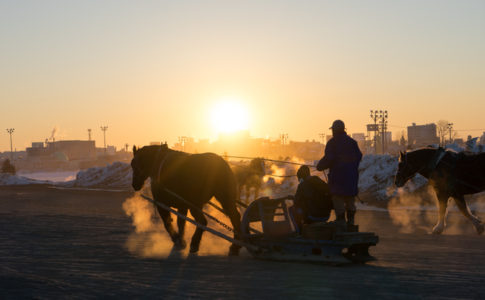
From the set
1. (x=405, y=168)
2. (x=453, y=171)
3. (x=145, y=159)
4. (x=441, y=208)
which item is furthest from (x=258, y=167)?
(x=145, y=159)

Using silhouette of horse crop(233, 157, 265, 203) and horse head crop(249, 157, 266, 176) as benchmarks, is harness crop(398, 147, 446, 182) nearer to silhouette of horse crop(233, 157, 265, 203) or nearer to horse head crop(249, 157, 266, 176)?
silhouette of horse crop(233, 157, 265, 203)

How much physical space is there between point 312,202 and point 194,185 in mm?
2485

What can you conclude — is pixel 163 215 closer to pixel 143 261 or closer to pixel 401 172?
pixel 143 261

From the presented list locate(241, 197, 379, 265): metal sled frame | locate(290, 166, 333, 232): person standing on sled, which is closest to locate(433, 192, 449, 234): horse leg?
locate(241, 197, 379, 265): metal sled frame

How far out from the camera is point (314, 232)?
9914mm

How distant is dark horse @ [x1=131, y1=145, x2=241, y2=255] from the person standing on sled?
1.47 metres

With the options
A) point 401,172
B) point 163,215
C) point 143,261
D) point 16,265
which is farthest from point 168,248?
point 401,172

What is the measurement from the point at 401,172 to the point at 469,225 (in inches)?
189

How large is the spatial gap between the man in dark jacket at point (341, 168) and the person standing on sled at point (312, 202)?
0.30 metres

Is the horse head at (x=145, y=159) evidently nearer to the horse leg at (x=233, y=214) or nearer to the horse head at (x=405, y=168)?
the horse leg at (x=233, y=214)

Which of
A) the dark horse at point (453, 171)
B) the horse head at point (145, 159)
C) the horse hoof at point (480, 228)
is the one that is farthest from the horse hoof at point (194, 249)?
the horse hoof at point (480, 228)

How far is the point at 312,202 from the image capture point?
1053cm

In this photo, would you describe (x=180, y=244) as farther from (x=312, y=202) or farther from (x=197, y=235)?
(x=312, y=202)

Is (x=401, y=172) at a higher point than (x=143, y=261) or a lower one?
higher
